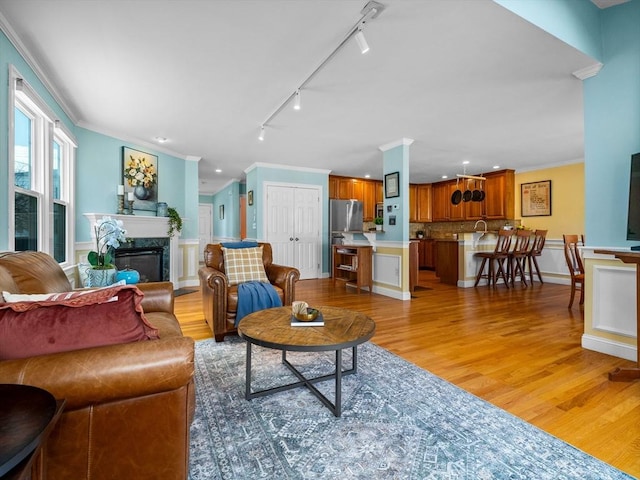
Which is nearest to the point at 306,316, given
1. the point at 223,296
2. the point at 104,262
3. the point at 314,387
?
the point at 314,387

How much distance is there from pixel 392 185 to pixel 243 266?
2.76m

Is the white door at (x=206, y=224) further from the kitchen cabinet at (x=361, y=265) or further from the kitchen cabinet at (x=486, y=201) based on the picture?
the kitchen cabinet at (x=486, y=201)

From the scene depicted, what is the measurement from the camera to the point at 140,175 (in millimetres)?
4781

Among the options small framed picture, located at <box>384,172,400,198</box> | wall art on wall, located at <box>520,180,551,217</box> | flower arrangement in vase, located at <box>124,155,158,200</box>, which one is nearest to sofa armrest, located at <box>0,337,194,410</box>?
small framed picture, located at <box>384,172,400,198</box>

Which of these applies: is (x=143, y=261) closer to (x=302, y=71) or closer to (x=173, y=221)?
(x=173, y=221)

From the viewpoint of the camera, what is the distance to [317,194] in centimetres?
666

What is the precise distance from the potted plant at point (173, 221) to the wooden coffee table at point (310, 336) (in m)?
3.72

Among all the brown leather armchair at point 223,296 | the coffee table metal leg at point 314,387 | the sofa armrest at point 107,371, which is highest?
the sofa armrest at point 107,371

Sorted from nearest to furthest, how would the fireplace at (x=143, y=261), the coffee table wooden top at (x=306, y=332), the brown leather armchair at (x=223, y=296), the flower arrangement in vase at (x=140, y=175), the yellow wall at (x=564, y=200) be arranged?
the coffee table wooden top at (x=306, y=332), the brown leather armchair at (x=223, y=296), the fireplace at (x=143, y=261), the flower arrangement in vase at (x=140, y=175), the yellow wall at (x=564, y=200)

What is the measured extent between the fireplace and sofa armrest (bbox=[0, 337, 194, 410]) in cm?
416

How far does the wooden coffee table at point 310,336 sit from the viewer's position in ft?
5.15

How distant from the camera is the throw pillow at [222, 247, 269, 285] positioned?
320 cm

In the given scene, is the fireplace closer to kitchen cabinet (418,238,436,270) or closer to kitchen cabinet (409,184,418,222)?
kitchen cabinet (418,238,436,270)

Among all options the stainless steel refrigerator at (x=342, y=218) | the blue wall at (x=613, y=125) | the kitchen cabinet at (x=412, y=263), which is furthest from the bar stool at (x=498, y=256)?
the blue wall at (x=613, y=125)
